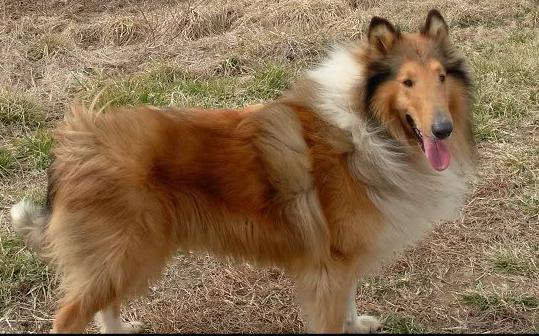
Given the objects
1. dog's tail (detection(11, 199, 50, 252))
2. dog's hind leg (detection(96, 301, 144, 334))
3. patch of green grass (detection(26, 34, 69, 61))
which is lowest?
patch of green grass (detection(26, 34, 69, 61))

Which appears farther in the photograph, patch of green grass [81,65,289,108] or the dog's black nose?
patch of green grass [81,65,289,108]

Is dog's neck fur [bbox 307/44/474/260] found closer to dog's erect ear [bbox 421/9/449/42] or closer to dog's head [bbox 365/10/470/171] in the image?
dog's head [bbox 365/10/470/171]

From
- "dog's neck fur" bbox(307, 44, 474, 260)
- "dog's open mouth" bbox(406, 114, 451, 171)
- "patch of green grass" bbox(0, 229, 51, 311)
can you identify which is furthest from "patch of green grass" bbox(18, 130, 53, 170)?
"dog's open mouth" bbox(406, 114, 451, 171)

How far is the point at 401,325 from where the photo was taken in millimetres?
3584

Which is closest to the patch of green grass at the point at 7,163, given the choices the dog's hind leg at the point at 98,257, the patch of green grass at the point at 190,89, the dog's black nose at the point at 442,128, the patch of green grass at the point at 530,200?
the patch of green grass at the point at 190,89

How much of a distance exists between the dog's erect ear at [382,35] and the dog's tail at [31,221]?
1.91 meters

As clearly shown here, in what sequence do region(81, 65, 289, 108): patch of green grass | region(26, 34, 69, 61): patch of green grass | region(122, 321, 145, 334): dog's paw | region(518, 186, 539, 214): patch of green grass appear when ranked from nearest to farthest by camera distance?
region(122, 321, 145, 334): dog's paw
region(518, 186, 539, 214): patch of green grass
region(81, 65, 289, 108): patch of green grass
region(26, 34, 69, 61): patch of green grass

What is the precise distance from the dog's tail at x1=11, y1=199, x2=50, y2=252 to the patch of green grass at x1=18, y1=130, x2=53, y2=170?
195 centimetres

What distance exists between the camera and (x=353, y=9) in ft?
32.6

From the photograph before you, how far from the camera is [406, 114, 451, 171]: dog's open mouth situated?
304 cm

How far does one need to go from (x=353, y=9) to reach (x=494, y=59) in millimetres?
3268

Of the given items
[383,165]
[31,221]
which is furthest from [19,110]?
[383,165]

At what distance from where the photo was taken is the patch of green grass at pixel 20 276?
12.6ft

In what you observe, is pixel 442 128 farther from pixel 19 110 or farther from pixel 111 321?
pixel 19 110
